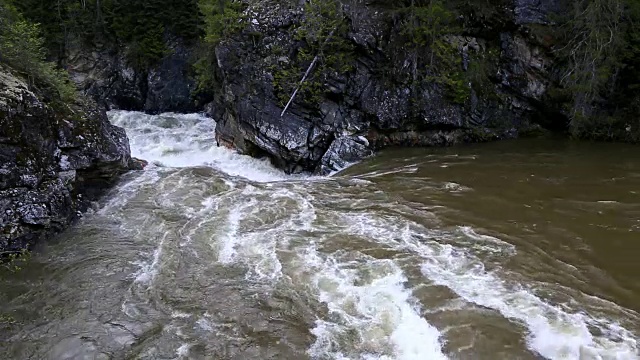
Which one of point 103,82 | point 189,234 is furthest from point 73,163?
point 103,82

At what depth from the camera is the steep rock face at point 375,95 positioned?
15.9 meters

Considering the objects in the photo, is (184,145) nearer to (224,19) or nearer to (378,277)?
(224,19)

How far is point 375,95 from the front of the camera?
16250mm

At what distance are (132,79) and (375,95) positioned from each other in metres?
13.9

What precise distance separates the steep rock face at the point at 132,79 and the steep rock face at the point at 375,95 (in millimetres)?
7333

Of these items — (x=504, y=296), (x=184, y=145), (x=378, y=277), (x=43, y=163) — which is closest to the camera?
(x=504, y=296)

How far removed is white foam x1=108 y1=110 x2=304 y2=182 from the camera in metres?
15.9

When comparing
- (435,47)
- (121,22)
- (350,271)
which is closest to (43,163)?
(350,271)

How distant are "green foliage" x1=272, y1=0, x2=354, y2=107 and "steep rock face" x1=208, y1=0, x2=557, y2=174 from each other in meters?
0.18

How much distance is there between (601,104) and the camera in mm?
15797

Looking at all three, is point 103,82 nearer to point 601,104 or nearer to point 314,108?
point 314,108

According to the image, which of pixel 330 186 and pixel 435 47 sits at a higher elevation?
pixel 435 47

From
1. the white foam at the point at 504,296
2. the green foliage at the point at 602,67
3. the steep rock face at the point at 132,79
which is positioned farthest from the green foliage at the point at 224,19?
the green foliage at the point at 602,67

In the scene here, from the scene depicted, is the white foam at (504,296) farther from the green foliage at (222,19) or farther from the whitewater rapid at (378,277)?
the green foliage at (222,19)
